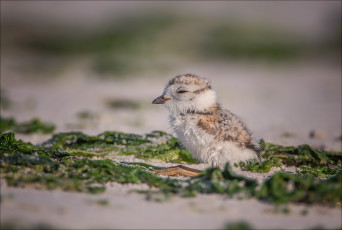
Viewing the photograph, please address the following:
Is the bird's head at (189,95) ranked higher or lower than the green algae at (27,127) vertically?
lower

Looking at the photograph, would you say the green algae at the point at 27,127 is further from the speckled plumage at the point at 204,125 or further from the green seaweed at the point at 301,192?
A: the green seaweed at the point at 301,192

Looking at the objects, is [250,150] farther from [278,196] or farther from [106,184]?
[106,184]

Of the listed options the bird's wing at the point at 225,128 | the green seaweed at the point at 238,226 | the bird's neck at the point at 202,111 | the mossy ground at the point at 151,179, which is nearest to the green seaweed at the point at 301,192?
the mossy ground at the point at 151,179

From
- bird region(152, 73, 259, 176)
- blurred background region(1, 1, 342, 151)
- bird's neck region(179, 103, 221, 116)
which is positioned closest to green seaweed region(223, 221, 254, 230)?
bird region(152, 73, 259, 176)

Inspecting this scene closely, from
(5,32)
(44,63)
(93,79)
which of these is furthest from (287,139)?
(5,32)

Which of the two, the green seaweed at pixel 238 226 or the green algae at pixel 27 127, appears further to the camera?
the green algae at pixel 27 127

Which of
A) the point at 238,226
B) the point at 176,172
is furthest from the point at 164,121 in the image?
the point at 238,226

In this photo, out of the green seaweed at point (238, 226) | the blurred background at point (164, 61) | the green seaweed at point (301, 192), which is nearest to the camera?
the green seaweed at point (238, 226)
